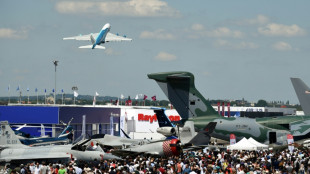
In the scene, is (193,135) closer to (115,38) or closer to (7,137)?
(7,137)

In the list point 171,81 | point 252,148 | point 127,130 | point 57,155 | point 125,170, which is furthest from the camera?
point 127,130

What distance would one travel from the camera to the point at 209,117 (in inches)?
1913

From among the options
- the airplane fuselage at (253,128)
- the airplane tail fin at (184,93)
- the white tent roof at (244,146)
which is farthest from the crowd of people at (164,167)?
the airplane tail fin at (184,93)

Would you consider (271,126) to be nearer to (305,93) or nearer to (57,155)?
(305,93)

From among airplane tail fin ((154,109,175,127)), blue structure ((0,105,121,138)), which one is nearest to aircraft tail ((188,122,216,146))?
airplane tail fin ((154,109,175,127))

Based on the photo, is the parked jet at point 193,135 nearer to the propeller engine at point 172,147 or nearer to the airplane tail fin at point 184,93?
the propeller engine at point 172,147

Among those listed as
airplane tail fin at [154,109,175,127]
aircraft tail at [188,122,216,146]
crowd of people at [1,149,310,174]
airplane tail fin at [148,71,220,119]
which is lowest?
crowd of people at [1,149,310,174]

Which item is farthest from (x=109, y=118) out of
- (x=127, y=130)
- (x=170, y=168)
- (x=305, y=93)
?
(x=170, y=168)

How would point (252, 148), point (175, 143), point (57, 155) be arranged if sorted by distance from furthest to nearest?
point (252, 148), point (175, 143), point (57, 155)

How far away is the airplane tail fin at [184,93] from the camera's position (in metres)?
48.6

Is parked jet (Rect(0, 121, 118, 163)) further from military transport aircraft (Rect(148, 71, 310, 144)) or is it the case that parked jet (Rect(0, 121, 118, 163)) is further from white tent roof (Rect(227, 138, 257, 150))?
military transport aircraft (Rect(148, 71, 310, 144))

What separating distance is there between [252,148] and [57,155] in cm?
1589

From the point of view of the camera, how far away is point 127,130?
275 feet

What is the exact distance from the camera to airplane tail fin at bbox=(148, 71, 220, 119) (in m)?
48.6
